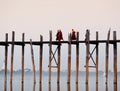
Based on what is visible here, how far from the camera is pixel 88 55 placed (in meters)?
24.6

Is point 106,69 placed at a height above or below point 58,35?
below

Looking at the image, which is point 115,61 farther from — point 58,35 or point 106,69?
point 58,35

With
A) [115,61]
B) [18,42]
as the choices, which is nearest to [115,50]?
[115,61]

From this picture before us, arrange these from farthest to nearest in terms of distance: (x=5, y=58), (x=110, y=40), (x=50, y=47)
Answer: (x=5, y=58) < (x=50, y=47) < (x=110, y=40)

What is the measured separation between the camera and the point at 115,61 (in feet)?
78.7

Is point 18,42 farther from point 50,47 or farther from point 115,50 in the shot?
point 115,50

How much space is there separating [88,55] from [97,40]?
908mm

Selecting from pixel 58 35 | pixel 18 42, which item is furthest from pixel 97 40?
pixel 18 42

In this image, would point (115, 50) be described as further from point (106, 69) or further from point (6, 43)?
point (6, 43)

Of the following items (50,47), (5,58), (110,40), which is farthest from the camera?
(5,58)

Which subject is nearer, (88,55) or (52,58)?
(88,55)

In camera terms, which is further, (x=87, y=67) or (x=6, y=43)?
(x=6, y=43)

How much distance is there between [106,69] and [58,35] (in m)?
3.40

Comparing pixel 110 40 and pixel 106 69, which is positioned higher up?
pixel 110 40
